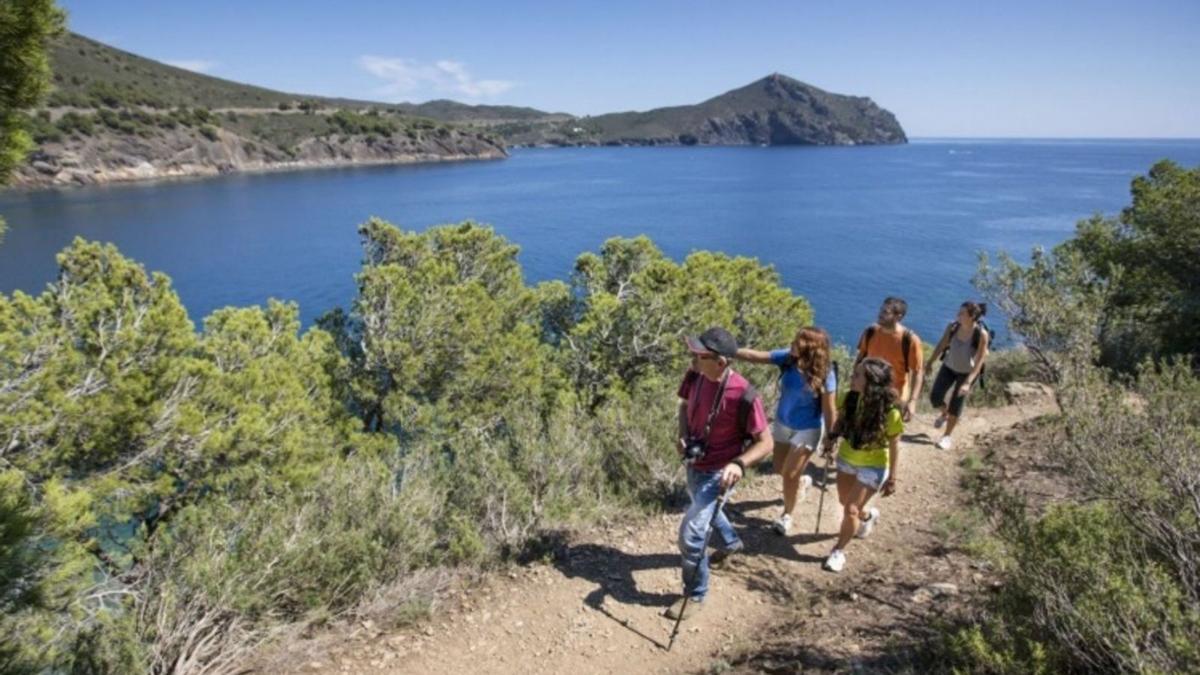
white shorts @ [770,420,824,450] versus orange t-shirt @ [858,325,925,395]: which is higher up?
orange t-shirt @ [858,325,925,395]

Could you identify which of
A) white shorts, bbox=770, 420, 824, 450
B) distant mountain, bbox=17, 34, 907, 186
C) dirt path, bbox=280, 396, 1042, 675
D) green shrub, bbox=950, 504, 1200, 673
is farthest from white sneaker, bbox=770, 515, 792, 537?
distant mountain, bbox=17, 34, 907, 186

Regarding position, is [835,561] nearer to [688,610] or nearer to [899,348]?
[688,610]

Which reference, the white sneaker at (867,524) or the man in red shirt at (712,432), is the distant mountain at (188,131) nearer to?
the man in red shirt at (712,432)

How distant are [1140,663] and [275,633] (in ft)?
16.1

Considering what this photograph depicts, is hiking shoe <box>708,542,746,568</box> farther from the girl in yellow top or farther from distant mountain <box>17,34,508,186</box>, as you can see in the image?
distant mountain <box>17,34,508,186</box>

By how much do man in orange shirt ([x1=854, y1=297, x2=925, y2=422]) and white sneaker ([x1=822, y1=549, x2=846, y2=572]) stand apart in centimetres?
149

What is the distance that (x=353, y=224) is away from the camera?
58938 mm

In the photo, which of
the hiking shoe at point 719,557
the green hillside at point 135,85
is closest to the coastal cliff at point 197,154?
the green hillside at point 135,85

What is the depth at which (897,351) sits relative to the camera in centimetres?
633

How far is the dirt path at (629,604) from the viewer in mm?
4848

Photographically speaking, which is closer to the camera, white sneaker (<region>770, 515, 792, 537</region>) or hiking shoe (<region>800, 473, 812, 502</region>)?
white sneaker (<region>770, 515, 792, 537</region>)

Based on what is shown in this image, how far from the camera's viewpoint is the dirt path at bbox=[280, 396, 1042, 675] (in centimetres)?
485

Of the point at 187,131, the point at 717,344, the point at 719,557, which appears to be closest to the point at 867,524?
the point at 719,557

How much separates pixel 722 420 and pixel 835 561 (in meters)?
1.87
